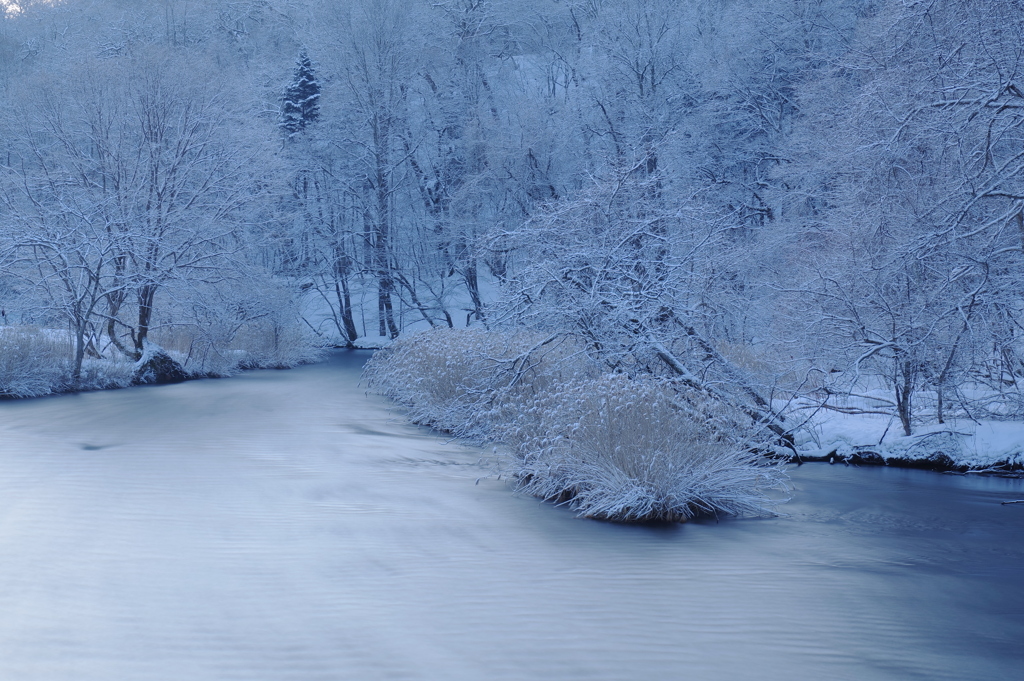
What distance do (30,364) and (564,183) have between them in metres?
18.8

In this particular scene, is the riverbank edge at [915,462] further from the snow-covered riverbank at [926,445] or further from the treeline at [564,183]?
the treeline at [564,183]

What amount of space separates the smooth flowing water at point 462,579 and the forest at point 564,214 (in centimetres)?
100

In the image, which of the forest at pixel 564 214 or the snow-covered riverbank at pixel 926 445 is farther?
the snow-covered riverbank at pixel 926 445

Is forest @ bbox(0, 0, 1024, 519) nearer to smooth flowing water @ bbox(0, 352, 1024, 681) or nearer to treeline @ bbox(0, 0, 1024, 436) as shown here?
treeline @ bbox(0, 0, 1024, 436)

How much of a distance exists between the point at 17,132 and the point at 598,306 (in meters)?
25.8

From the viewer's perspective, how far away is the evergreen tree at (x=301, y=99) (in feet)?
119

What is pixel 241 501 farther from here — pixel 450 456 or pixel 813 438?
pixel 813 438

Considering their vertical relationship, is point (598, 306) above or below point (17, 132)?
below

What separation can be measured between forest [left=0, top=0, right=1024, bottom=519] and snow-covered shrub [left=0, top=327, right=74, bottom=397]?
6 centimetres

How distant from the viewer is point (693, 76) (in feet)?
93.3

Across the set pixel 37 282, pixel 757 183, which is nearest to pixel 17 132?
pixel 37 282

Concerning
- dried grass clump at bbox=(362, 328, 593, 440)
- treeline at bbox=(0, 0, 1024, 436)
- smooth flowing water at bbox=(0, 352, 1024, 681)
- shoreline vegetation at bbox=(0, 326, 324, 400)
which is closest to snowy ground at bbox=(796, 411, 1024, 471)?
treeline at bbox=(0, 0, 1024, 436)

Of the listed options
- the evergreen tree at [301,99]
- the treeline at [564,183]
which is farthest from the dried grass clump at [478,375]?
the evergreen tree at [301,99]

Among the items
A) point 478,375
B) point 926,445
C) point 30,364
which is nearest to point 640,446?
point 926,445
